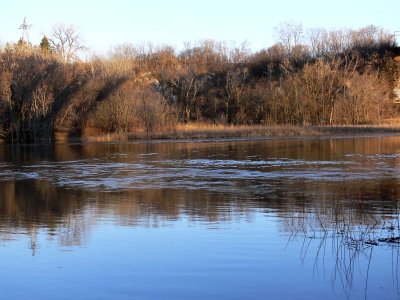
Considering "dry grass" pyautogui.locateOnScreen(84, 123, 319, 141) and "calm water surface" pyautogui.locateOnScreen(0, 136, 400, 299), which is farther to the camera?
"dry grass" pyautogui.locateOnScreen(84, 123, 319, 141)

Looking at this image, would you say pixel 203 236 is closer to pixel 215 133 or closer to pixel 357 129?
pixel 215 133

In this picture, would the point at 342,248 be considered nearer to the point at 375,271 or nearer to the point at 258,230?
the point at 375,271

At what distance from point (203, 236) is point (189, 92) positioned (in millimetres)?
71555

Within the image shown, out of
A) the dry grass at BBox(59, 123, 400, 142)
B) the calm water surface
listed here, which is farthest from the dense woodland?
the calm water surface

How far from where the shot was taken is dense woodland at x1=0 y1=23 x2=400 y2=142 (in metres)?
57.0

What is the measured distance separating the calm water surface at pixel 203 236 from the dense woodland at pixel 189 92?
35.0 metres

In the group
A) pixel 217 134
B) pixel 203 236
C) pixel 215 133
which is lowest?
pixel 203 236

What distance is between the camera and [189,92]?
82.8 m

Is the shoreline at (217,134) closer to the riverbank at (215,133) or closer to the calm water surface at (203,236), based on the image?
the riverbank at (215,133)

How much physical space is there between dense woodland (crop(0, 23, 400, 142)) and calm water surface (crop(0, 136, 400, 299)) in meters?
35.0

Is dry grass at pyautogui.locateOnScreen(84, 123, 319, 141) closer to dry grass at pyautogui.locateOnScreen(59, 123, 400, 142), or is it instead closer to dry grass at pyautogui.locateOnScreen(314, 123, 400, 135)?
dry grass at pyautogui.locateOnScreen(59, 123, 400, 142)

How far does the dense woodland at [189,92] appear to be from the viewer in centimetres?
5703

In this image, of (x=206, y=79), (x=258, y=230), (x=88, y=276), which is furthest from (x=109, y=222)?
(x=206, y=79)

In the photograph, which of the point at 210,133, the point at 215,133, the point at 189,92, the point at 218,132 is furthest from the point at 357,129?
the point at 189,92
